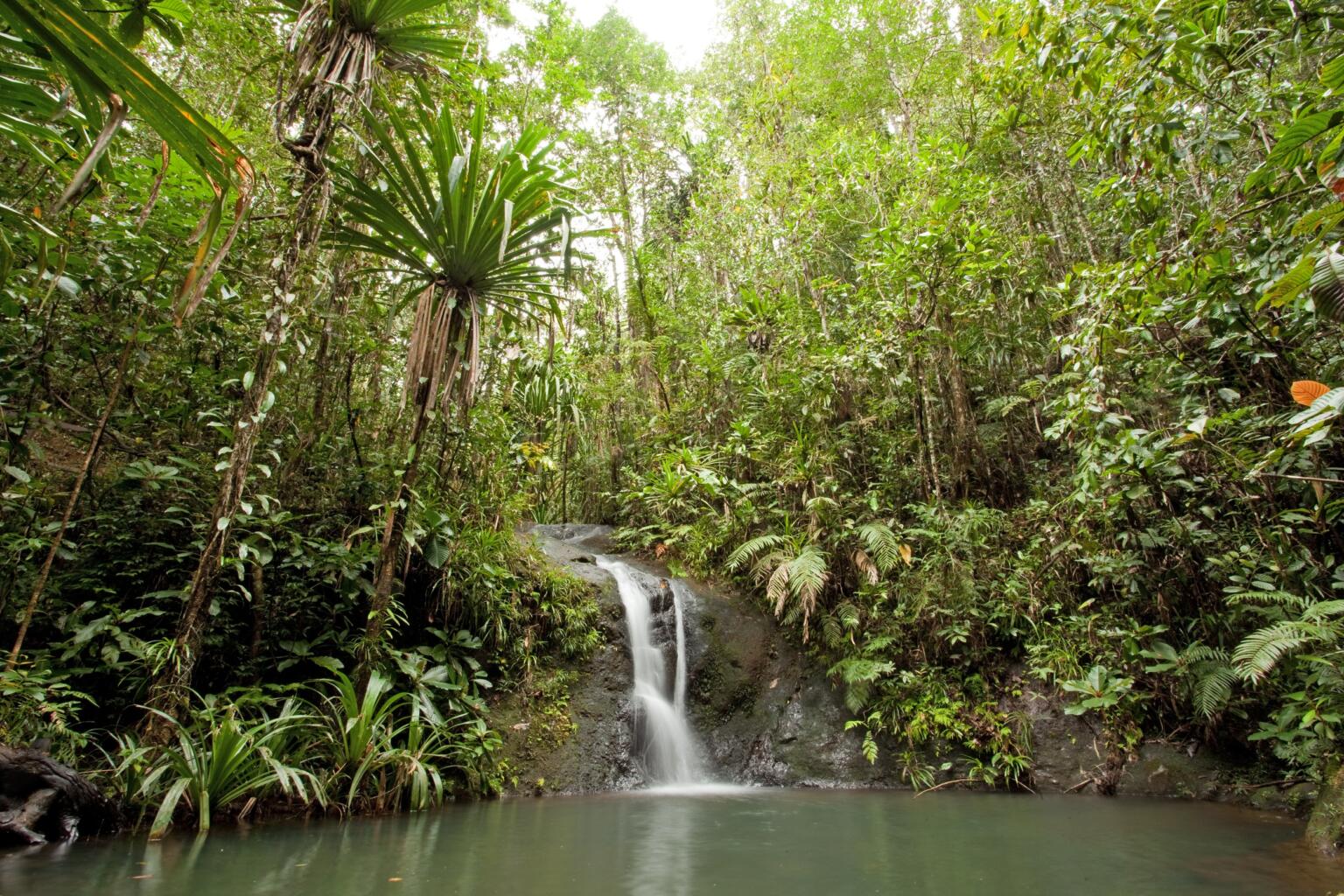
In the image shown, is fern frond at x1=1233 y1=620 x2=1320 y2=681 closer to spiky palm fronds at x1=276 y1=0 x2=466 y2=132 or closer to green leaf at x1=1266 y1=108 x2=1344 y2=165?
green leaf at x1=1266 y1=108 x2=1344 y2=165

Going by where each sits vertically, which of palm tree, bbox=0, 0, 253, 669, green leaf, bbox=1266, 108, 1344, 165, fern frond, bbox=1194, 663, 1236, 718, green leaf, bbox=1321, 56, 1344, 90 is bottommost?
fern frond, bbox=1194, 663, 1236, 718

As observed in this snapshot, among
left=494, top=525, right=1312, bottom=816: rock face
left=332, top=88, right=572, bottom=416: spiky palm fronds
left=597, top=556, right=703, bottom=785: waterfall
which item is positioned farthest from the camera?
left=597, top=556, right=703, bottom=785: waterfall

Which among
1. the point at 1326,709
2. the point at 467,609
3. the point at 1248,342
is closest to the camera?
the point at 1326,709

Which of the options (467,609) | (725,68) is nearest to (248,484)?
Result: (467,609)

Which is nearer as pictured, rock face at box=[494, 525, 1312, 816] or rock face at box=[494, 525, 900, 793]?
rock face at box=[494, 525, 1312, 816]

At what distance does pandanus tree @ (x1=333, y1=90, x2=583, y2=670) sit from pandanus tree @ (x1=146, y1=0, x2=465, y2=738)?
23 cm

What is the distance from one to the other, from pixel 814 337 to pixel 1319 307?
665 cm

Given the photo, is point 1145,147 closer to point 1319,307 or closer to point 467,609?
point 1319,307

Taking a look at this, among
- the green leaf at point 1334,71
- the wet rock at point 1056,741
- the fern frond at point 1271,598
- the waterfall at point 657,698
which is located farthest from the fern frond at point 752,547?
the green leaf at point 1334,71

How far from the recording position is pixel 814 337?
8383 millimetres

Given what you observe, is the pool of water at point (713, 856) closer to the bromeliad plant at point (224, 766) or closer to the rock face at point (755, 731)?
the bromeliad plant at point (224, 766)

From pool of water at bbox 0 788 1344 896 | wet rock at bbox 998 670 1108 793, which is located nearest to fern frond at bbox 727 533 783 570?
wet rock at bbox 998 670 1108 793

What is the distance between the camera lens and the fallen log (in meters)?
2.71

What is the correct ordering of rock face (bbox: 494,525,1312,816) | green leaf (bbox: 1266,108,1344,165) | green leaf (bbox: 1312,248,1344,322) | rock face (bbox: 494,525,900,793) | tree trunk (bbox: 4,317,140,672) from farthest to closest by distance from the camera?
1. rock face (bbox: 494,525,900,793)
2. rock face (bbox: 494,525,1312,816)
3. tree trunk (bbox: 4,317,140,672)
4. green leaf (bbox: 1266,108,1344,165)
5. green leaf (bbox: 1312,248,1344,322)
